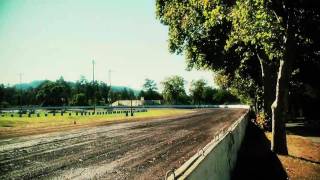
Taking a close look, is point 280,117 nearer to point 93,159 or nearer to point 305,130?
point 93,159

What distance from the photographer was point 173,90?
7628 inches

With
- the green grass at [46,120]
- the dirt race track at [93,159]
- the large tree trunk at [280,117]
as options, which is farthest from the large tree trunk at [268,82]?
the green grass at [46,120]

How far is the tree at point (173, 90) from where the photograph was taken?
192 meters

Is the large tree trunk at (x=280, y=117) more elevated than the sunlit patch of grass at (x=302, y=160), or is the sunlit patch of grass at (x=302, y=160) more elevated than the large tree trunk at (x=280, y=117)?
the large tree trunk at (x=280, y=117)

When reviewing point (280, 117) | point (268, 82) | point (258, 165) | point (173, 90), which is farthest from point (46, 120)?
point (173, 90)

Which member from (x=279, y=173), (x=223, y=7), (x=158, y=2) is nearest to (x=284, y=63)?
(x=223, y=7)

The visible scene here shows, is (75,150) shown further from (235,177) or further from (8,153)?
(235,177)

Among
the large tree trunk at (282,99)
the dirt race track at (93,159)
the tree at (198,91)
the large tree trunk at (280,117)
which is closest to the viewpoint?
the dirt race track at (93,159)

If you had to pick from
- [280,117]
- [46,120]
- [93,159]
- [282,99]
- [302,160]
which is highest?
[282,99]

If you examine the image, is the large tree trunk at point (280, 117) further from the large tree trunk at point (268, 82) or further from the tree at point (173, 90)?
the tree at point (173, 90)

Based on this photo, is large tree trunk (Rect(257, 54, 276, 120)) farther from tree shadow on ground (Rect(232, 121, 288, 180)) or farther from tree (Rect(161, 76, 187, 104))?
tree (Rect(161, 76, 187, 104))

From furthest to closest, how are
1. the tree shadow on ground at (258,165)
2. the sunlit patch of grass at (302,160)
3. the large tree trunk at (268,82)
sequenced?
the large tree trunk at (268,82) → the sunlit patch of grass at (302,160) → the tree shadow on ground at (258,165)

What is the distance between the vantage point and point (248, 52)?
2927cm

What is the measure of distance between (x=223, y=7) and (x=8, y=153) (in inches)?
506
